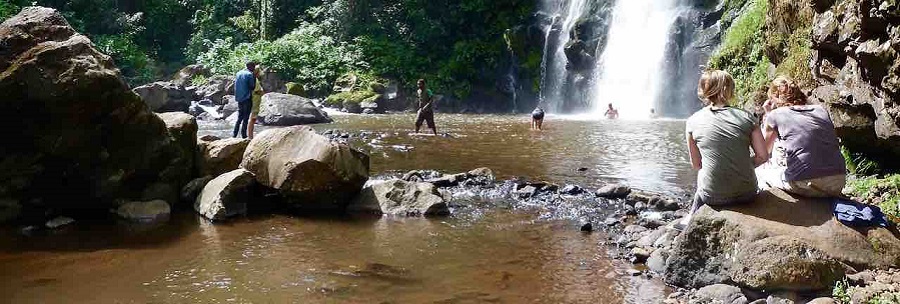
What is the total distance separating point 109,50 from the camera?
1464 inches

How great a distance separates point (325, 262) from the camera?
253 inches

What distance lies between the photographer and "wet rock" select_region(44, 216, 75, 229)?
7.96 m

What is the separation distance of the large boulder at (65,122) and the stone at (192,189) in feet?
1.51

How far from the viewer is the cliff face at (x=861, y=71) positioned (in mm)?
7125

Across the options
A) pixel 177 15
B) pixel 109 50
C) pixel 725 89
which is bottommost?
pixel 725 89

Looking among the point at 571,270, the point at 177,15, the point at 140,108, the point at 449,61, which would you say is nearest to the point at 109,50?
the point at 177,15

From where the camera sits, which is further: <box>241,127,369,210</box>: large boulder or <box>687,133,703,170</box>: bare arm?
<box>241,127,369,210</box>: large boulder

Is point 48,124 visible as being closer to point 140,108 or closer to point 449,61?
point 140,108

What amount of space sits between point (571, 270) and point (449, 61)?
2893cm

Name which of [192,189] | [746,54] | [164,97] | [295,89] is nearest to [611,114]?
[746,54]

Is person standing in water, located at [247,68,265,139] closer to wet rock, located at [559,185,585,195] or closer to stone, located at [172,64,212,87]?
wet rock, located at [559,185,585,195]

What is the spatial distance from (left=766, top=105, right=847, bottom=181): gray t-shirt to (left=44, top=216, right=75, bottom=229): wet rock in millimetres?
7710

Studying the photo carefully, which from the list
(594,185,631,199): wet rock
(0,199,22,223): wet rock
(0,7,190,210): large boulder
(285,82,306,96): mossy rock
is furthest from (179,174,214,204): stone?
(285,82,306,96): mossy rock

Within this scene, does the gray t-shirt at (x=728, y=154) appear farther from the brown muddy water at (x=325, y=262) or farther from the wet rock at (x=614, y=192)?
the wet rock at (x=614, y=192)
